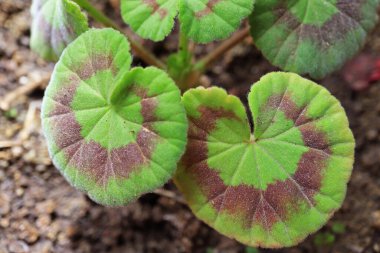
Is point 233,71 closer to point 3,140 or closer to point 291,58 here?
point 291,58

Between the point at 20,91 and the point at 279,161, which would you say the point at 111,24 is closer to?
the point at 20,91

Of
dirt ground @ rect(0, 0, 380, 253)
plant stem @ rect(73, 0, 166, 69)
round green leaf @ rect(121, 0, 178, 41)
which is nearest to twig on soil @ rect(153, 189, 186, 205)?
dirt ground @ rect(0, 0, 380, 253)

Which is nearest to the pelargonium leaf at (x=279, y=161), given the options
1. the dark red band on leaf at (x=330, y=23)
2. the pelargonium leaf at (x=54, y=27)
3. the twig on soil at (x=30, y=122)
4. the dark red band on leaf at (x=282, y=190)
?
the dark red band on leaf at (x=282, y=190)

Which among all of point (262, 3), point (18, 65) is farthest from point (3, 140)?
point (262, 3)

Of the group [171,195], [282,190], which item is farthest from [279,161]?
[171,195]

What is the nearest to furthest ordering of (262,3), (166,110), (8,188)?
(166,110) < (262,3) < (8,188)
